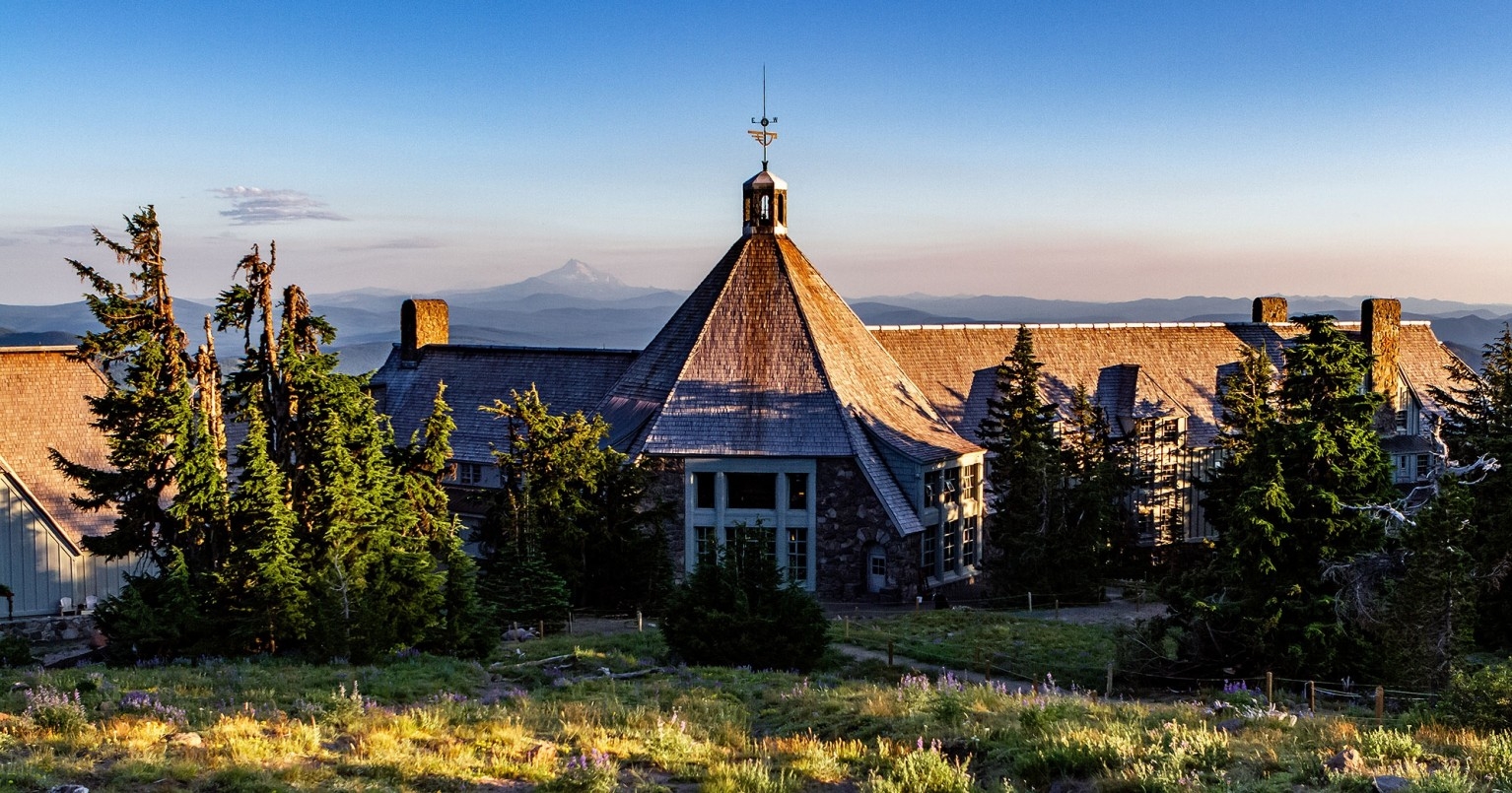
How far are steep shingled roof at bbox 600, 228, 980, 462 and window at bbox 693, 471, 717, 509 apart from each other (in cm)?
98

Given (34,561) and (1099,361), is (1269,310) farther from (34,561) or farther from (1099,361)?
(34,561)

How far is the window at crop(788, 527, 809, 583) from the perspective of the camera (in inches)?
1470

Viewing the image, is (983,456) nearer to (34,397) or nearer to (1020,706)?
(1020,706)

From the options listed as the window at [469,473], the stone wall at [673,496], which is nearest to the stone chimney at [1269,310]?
the stone wall at [673,496]

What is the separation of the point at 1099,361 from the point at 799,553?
24039 mm

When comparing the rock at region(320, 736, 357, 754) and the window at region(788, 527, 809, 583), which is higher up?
the rock at region(320, 736, 357, 754)

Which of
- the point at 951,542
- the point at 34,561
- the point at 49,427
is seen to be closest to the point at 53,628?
the point at 34,561

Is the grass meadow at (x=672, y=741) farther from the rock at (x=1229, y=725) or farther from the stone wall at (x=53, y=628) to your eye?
the stone wall at (x=53, y=628)

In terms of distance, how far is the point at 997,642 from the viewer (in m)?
30.5

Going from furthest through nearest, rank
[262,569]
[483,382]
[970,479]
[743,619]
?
[483,382] → [970,479] → [743,619] → [262,569]

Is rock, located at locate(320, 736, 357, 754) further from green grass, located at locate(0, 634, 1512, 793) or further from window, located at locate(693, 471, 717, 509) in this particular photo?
window, located at locate(693, 471, 717, 509)

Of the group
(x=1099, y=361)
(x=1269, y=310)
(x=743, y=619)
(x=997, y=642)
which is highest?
(x=1269, y=310)

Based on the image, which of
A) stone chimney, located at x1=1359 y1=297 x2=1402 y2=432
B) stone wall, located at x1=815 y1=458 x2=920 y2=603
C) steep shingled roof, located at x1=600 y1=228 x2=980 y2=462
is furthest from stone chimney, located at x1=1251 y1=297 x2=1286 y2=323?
stone wall, located at x1=815 y1=458 x2=920 y2=603

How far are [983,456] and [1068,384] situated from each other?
1279cm
